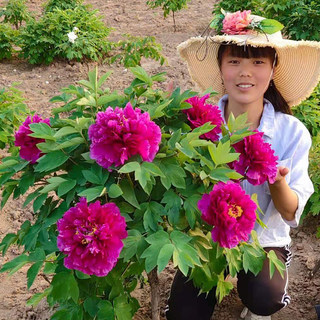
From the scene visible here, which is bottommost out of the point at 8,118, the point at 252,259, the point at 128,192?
the point at 8,118

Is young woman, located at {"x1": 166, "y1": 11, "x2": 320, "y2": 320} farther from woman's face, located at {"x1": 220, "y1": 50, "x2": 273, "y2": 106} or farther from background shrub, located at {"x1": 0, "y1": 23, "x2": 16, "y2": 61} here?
background shrub, located at {"x1": 0, "y1": 23, "x2": 16, "y2": 61}

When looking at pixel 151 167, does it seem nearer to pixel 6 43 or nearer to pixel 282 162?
pixel 282 162

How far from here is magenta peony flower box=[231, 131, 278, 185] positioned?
1560mm

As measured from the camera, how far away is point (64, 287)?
152 centimetres

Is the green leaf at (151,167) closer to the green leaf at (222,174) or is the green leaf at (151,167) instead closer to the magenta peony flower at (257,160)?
the green leaf at (222,174)

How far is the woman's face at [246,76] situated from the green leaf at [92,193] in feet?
3.36

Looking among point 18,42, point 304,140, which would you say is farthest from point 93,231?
point 18,42

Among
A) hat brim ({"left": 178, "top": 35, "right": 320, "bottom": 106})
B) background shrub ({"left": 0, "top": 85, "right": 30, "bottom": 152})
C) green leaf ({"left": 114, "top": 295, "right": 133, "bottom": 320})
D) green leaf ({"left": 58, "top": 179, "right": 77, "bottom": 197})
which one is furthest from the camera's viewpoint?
background shrub ({"left": 0, "top": 85, "right": 30, "bottom": 152})

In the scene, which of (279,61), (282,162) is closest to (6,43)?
(279,61)

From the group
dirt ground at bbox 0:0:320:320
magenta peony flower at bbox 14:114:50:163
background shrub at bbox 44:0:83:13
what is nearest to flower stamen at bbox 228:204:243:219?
magenta peony flower at bbox 14:114:50:163

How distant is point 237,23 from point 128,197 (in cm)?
107

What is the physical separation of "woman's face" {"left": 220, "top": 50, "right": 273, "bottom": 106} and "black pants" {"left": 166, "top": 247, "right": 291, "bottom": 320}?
2.36 ft

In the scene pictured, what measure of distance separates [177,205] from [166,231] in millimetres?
100

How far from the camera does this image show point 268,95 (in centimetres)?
251
